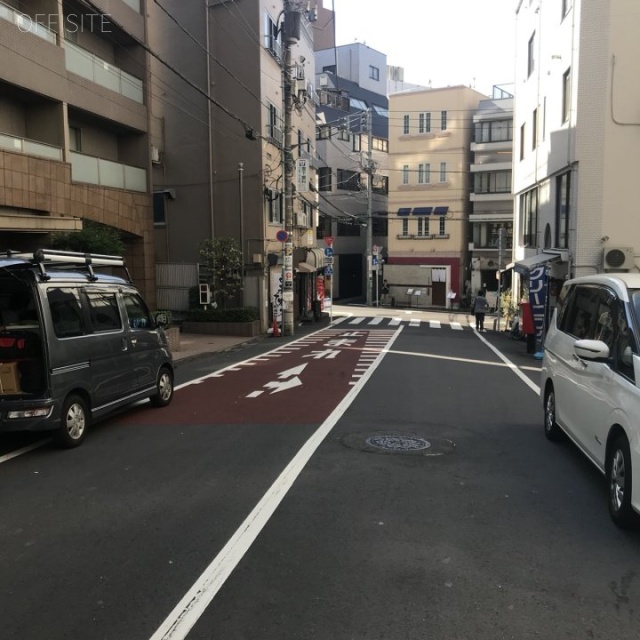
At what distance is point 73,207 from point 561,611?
16.6 metres

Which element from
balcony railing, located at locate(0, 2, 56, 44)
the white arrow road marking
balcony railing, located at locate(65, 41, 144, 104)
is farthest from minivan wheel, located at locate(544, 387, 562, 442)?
balcony railing, located at locate(65, 41, 144, 104)

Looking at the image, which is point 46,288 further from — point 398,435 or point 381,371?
point 381,371

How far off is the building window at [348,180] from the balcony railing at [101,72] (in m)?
34.5

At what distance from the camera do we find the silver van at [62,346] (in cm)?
683

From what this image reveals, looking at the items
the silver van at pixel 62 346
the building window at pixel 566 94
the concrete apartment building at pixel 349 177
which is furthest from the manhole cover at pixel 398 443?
the concrete apartment building at pixel 349 177

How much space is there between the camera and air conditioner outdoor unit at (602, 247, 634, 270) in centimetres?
1895

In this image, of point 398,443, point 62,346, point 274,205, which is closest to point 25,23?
point 62,346

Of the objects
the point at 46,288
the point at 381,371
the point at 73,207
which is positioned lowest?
the point at 381,371

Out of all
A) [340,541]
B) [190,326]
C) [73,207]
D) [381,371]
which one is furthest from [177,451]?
[190,326]

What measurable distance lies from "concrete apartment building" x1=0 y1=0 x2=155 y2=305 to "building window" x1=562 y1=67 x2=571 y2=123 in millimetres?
13893

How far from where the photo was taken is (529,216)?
27.9 meters

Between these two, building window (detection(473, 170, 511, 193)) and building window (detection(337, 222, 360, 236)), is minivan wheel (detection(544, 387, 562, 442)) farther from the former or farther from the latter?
building window (detection(337, 222, 360, 236))

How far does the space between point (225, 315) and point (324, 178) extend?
107 ft

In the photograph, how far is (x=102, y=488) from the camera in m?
5.83
